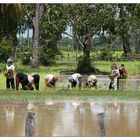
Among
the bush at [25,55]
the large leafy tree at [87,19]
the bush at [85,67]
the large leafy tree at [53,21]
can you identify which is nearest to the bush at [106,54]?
the bush at [25,55]

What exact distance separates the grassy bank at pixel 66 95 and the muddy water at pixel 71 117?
26.7 inches

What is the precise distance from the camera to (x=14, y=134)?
35.7 ft

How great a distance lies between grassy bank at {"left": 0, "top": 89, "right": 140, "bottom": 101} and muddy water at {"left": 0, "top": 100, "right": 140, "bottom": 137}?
26.7 inches

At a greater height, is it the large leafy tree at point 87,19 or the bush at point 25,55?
the large leafy tree at point 87,19

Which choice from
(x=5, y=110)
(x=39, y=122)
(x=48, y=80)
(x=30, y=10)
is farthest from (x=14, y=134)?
(x=30, y=10)

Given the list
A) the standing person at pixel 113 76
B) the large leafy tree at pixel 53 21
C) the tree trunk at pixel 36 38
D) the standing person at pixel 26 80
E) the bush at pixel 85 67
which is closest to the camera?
the standing person at pixel 26 80

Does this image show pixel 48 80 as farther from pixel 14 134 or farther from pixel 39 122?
pixel 14 134

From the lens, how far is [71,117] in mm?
13289

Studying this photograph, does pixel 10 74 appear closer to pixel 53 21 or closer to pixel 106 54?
pixel 53 21

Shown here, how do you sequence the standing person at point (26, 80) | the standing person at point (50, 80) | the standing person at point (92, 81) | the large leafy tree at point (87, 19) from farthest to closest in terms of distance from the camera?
the large leafy tree at point (87, 19), the standing person at point (92, 81), the standing person at point (50, 80), the standing person at point (26, 80)

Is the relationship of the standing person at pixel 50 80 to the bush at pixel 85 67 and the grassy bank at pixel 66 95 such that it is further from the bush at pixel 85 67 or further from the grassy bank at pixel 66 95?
the bush at pixel 85 67

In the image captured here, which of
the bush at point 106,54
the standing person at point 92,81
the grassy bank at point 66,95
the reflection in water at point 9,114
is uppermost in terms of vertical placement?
the bush at point 106,54

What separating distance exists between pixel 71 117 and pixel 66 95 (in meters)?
4.43

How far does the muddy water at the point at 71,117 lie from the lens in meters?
11.2
